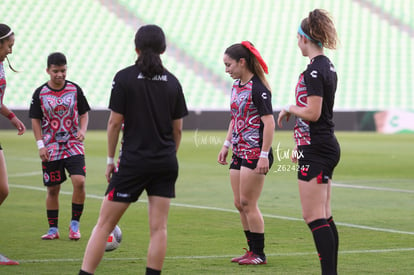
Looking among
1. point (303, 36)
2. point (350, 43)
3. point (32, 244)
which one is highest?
point (350, 43)

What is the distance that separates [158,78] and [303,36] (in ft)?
4.39

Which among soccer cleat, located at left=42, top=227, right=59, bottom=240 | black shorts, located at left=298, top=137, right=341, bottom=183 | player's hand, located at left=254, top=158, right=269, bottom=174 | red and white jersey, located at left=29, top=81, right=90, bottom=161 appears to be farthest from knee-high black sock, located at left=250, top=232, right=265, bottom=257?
red and white jersey, located at left=29, top=81, right=90, bottom=161

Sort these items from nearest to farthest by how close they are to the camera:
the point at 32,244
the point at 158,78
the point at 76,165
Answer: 1. the point at 158,78
2. the point at 32,244
3. the point at 76,165

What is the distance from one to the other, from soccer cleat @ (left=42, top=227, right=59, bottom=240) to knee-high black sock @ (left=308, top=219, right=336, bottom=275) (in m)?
3.93

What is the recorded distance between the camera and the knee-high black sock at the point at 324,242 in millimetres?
6324

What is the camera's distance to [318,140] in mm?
6359

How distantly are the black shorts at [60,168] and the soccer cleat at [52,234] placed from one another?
1.74 feet

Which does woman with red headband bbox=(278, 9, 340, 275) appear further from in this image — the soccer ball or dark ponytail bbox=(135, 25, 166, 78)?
the soccer ball

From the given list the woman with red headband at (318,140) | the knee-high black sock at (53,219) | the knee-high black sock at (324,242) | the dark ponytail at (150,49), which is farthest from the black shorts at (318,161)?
the knee-high black sock at (53,219)

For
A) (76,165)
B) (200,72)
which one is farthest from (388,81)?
(76,165)

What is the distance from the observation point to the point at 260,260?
7801mm

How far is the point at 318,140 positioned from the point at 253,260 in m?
1.85

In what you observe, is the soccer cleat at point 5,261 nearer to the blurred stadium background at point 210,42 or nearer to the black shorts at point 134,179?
the black shorts at point 134,179

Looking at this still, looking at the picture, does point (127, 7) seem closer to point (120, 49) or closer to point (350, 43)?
point (120, 49)
